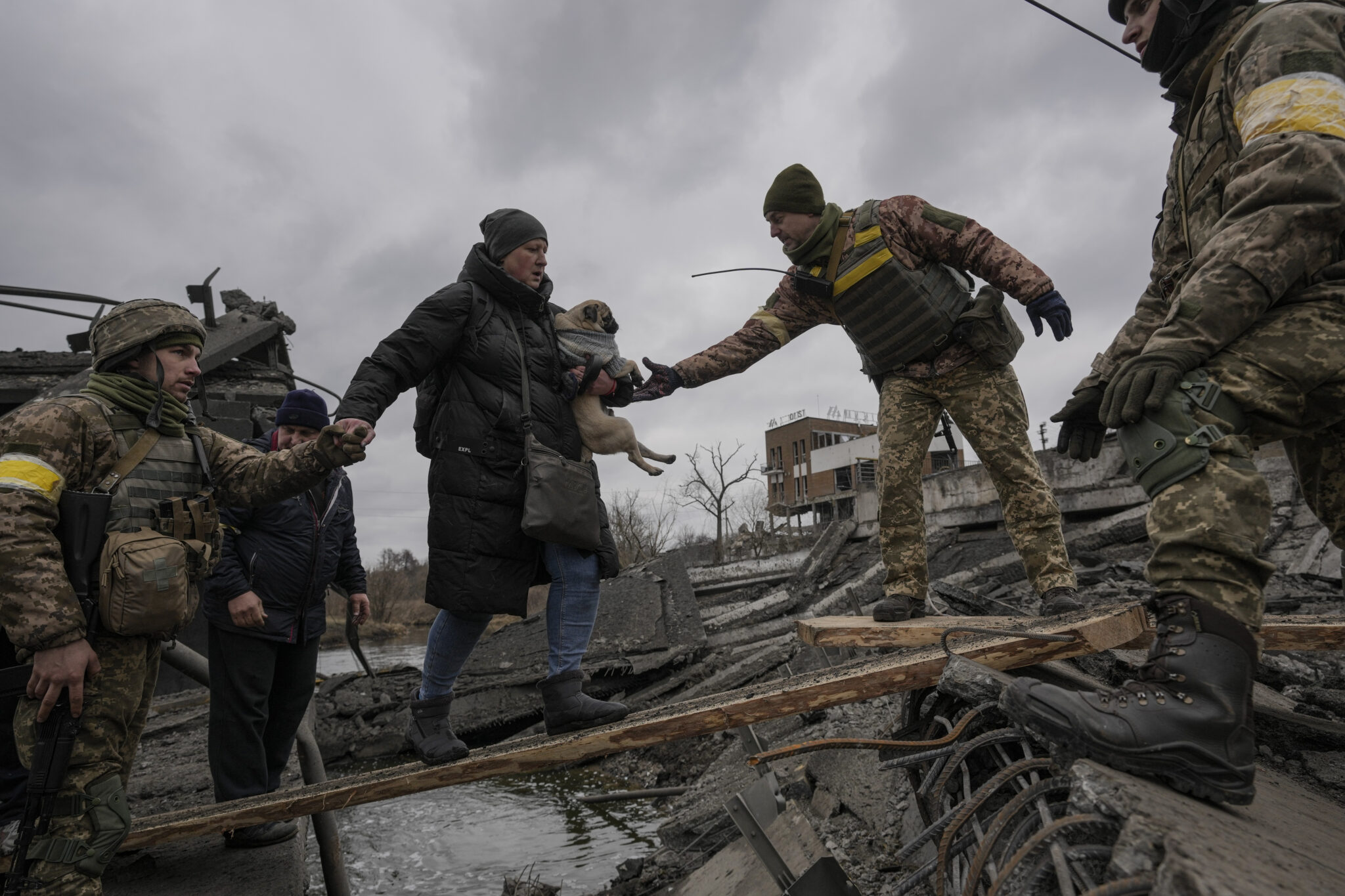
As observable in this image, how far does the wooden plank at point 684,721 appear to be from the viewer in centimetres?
209

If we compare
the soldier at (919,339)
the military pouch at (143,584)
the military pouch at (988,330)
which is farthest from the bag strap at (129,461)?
the military pouch at (988,330)

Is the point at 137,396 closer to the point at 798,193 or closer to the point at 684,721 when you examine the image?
the point at 684,721

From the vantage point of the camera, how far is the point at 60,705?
6.99 ft

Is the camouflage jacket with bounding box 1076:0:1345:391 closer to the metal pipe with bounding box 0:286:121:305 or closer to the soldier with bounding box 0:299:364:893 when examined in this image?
the soldier with bounding box 0:299:364:893

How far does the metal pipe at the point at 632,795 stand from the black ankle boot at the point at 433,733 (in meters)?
2.27

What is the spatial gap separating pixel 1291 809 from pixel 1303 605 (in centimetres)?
345

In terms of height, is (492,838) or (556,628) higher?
(556,628)

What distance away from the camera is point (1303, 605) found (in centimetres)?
418

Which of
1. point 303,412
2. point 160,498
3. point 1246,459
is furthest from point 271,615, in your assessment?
point 1246,459

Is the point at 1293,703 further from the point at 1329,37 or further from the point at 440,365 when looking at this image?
the point at 440,365

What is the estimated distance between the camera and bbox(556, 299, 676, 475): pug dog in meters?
3.13

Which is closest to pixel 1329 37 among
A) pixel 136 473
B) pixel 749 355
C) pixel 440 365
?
pixel 749 355

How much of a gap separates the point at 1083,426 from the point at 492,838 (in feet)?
12.6

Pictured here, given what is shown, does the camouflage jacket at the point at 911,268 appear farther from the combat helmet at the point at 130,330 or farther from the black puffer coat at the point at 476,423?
the combat helmet at the point at 130,330
